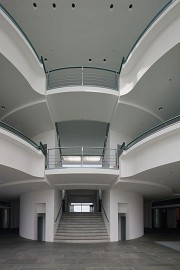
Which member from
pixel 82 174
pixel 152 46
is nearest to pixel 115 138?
pixel 82 174

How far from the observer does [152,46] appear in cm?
1111

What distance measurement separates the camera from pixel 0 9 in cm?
957

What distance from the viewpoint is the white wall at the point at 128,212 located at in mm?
15672

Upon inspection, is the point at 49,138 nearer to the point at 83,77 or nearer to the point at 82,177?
the point at 82,177

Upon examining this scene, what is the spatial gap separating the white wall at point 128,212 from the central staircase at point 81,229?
985 millimetres

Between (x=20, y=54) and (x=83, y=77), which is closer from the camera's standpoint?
(x=20, y=54)

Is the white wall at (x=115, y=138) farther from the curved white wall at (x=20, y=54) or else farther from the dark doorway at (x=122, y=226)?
the curved white wall at (x=20, y=54)

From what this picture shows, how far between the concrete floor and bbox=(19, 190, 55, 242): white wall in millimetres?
1317

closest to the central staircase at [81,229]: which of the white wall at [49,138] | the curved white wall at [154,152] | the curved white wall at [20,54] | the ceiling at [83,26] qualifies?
the curved white wall at [154,152]

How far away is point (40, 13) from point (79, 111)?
18.8ft

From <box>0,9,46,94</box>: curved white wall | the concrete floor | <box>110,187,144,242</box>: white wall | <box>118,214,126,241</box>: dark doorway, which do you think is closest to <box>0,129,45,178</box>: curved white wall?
<box>0,9,46,94</box>: curved white wall

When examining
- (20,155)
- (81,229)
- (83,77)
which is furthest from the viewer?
(83,77)

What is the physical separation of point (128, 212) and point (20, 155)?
29.3 ft

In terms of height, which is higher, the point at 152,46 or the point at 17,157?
the point at 152,46
